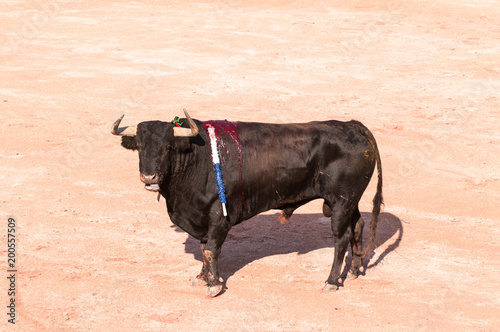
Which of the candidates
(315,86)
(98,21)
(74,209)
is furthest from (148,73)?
(74,209)

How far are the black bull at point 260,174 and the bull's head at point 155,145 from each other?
0.14 m

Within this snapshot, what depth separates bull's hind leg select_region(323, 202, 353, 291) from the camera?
32.8 ft

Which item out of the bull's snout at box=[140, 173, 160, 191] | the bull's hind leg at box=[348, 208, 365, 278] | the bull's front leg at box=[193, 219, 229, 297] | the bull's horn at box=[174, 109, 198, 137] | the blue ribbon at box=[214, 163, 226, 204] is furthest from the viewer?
the bull's hind leg at box=[348, 208, 365, 278]

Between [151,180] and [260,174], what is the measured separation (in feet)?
5.48

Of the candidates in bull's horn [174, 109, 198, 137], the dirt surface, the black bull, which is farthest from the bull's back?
the dirt surface

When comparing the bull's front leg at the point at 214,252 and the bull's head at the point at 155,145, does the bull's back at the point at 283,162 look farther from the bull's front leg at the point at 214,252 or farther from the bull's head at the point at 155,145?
the bull's head at the point at 155,145

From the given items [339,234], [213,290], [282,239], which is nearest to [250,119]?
[282,239]

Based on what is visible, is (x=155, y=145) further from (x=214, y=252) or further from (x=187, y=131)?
(x=214, y=252)

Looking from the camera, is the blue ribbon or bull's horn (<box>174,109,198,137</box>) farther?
the blue ribbon

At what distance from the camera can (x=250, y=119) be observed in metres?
19.1

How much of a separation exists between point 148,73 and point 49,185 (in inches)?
367

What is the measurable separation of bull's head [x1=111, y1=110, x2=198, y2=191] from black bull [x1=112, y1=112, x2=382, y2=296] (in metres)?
0.14

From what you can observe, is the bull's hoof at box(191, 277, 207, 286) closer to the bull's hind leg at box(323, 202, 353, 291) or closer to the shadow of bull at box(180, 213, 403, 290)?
the shadow of bull at box(180, 213, 403, 290)

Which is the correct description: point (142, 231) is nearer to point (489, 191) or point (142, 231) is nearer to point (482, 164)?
point (489, 191)
